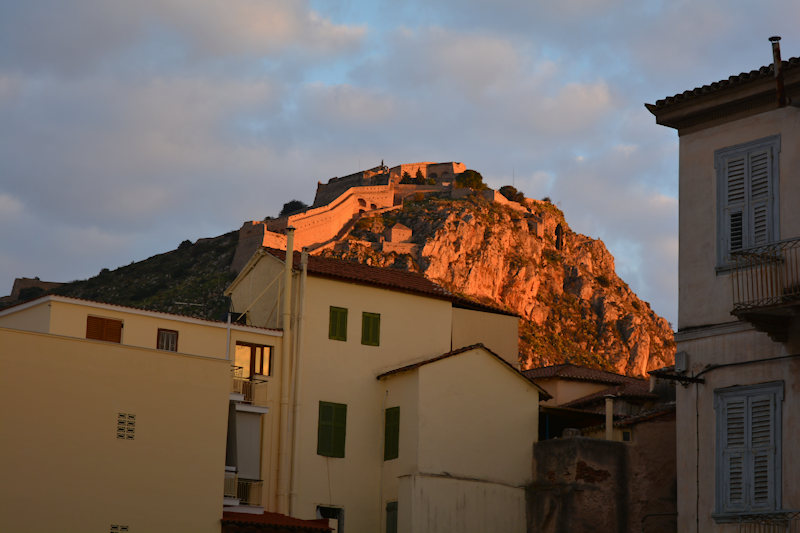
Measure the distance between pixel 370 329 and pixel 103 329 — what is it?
854 cm

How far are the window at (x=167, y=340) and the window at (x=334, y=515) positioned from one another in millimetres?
6616

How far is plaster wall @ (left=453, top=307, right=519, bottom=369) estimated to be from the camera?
42.5m

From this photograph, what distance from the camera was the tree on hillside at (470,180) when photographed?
488 ft

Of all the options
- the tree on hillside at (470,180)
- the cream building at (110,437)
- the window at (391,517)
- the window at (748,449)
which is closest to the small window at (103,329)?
the cream building at (110,437)

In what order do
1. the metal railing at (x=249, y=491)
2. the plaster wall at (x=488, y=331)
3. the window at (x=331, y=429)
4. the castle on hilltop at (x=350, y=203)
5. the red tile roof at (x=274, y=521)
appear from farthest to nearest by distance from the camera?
the castle on hilltop at (x=350, y=203)
the plaster wall at (x=488, y=331)
the window at (x=331, y=429)
the metal railing at (x=249, y=491)
the red tile roof at (x=274, y=521)

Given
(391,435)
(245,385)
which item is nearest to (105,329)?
(245,385)

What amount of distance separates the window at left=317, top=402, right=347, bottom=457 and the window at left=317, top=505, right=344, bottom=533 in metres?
1.63

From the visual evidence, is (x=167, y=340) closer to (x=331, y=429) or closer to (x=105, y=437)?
(x=331, y=429)

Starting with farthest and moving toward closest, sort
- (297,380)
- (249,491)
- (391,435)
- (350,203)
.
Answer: (350,203), (391,435), (297,380), (249,491)

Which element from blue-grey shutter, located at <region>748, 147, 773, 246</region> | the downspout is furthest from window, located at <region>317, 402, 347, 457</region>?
blue-grey shutter, located at <region>748, 147, 773, 246</region>

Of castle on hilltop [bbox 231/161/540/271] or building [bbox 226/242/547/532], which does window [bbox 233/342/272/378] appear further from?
castle on hilltop [bbox 231/161/540/271]

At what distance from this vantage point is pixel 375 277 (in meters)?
40.9

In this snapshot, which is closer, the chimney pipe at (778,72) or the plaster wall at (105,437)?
the chimney pipe at (778,72)

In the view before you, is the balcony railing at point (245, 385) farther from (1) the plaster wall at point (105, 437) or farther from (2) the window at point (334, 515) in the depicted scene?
(1) the plaster wall at point (105, 437)
